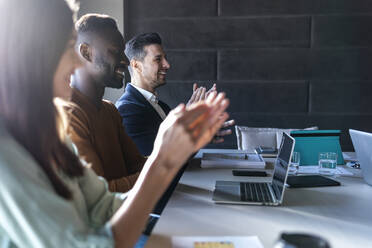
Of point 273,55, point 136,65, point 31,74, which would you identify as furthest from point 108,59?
point 273,55

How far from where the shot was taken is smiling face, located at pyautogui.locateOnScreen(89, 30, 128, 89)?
201 centimetres

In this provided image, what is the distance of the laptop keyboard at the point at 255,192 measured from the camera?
153cm

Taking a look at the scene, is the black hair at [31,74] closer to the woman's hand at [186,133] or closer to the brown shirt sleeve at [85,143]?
the woman's hand at [186,133]

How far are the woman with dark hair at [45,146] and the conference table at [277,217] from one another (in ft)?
1.00

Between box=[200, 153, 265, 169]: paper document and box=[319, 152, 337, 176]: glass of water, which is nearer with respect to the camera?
box=[319, 152, 337, 176]: glass of water

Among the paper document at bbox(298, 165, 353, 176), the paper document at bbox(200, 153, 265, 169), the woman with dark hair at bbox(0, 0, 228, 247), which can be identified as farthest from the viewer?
the paper document at bbox(200, 153, 265, 169)

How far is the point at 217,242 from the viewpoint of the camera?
44.0 inches

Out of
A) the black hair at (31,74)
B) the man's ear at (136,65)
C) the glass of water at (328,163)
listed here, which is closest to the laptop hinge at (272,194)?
the glass of water at (328,163)

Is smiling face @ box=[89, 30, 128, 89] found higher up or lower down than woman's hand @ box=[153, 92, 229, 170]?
higher up

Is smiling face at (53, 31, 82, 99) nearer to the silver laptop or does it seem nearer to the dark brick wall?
the silver laptop

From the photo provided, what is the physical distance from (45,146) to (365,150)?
5.06 feet

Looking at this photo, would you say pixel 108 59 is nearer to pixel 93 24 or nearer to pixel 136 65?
pixel 93 24

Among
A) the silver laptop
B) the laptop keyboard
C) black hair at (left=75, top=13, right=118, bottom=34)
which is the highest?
black hair at (left=75, top=13, right=118, bottom=34)

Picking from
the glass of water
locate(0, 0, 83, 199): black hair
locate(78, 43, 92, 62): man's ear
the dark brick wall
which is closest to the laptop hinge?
the glass of water
